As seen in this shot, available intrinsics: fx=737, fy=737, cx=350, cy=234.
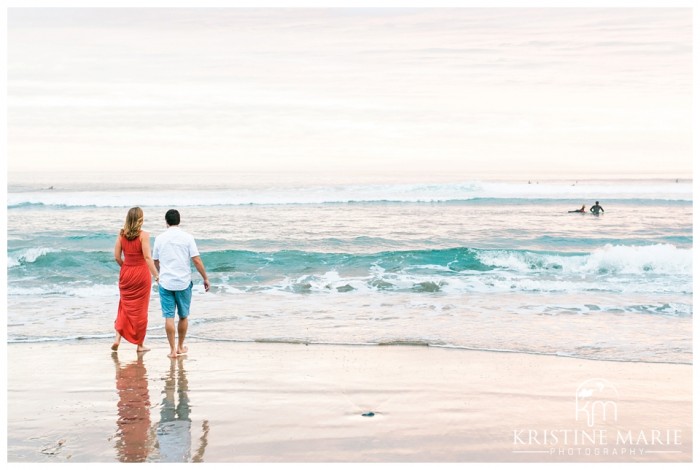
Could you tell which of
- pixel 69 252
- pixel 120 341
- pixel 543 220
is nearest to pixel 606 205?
pixel 543 220

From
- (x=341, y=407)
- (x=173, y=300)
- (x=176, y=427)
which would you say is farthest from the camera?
(x=173, y=300)

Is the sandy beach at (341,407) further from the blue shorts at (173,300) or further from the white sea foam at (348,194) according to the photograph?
the white sea foam at (348,194)

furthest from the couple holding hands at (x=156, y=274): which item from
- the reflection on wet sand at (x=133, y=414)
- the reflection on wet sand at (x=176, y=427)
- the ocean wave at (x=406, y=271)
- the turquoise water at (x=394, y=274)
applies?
the ocean wave at (x=406, y=271)

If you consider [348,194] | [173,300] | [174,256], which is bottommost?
[173,300]

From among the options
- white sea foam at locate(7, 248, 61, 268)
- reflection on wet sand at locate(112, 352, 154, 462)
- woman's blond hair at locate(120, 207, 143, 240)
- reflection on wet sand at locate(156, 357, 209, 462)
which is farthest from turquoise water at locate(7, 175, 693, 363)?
reflection on wet sand at locate(156, 357, 209, 462)

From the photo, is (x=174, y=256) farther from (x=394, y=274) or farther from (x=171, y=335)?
(x=394, y=274)

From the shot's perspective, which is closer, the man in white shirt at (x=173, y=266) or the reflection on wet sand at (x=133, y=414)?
the reflection on wet sand at (x=133, y=414)

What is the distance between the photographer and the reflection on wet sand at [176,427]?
4.67 m

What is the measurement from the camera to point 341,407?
5723 mm

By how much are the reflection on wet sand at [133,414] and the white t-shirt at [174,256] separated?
35.7 inches

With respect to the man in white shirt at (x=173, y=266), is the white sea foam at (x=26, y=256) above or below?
below

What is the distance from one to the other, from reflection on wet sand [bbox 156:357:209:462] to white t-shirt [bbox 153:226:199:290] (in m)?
1.35

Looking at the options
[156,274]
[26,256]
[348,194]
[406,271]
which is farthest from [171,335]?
[348,194]

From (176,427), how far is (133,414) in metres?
0.53
